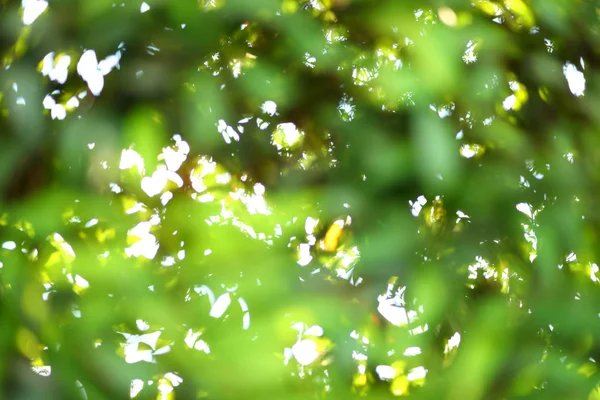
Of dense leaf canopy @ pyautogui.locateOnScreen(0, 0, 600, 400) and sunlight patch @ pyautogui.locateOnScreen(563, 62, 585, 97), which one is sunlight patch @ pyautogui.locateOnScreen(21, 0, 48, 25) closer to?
dense leaf canopy @ pyautogui.locateOnScreen(0, 0, 600, 400)

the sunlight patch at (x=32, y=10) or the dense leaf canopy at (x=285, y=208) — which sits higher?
the sunlight patch at (x=32, y=10)

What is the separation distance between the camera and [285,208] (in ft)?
0.71

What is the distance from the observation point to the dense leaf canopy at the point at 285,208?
0.22m

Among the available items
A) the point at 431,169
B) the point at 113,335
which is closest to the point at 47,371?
the point at 113,335

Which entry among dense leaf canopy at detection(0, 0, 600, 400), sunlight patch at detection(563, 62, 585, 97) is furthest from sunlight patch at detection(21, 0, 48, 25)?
sunlight patch at detection(563, 62, 585, 97)

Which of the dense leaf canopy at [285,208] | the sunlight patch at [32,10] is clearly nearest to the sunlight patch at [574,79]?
the dense leaf canopy at [285,208]

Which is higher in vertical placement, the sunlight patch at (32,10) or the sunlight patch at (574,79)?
the sunlight patch at (32,10)

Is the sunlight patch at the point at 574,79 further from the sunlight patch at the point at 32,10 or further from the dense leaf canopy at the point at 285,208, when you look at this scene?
the sunlight patch at the point at 32,10

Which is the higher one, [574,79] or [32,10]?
[32,10]

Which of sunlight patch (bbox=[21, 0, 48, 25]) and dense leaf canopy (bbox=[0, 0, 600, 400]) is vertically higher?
sunlight patch (bbox=[21, 0, 48, 25])

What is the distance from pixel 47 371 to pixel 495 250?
0.14 meters

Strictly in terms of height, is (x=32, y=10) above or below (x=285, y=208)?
above

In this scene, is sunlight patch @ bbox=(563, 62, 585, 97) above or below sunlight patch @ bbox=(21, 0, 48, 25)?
below

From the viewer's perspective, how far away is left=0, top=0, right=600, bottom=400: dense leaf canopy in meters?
0.22
